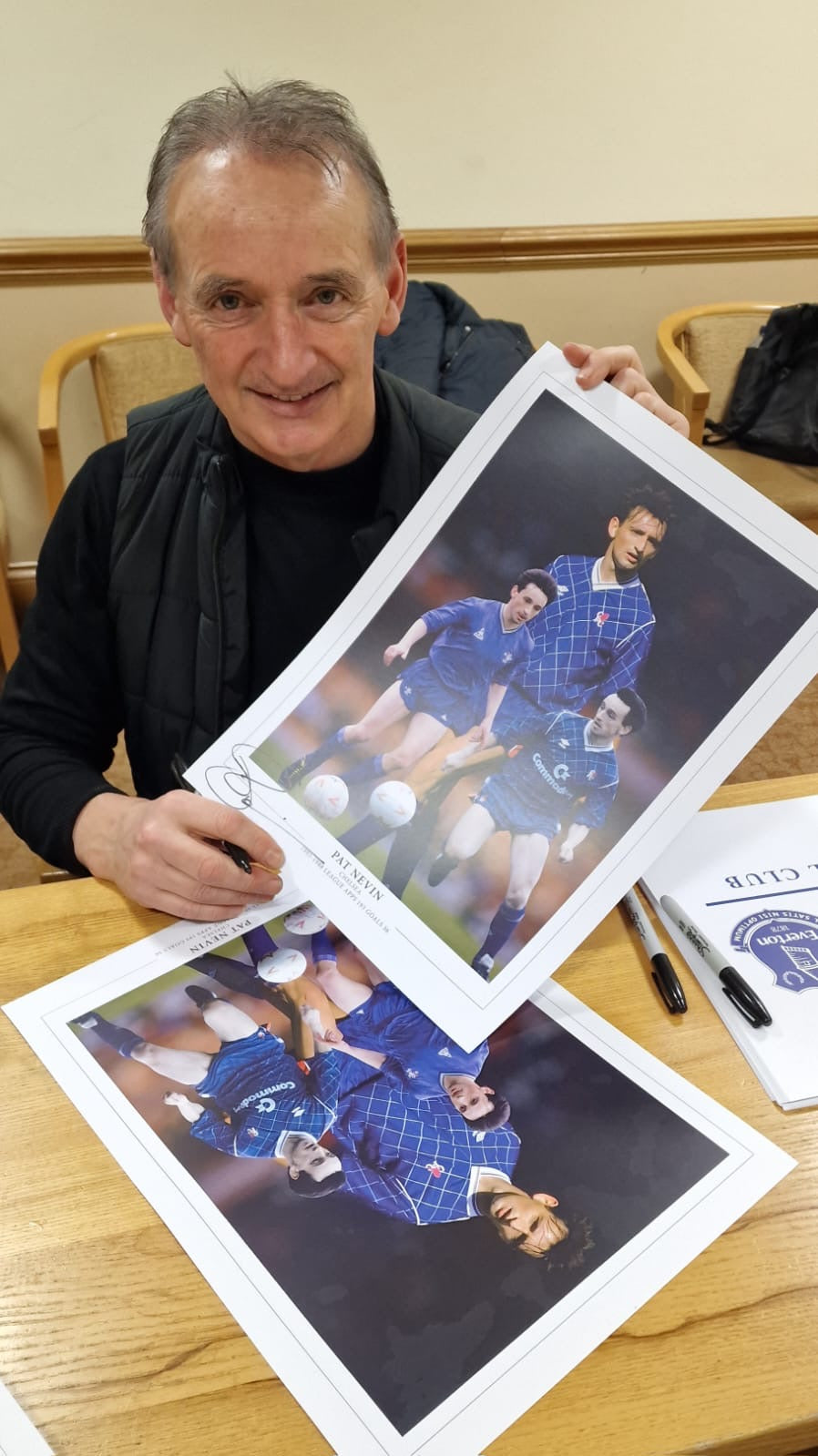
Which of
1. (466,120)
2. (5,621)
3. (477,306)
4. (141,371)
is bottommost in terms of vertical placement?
(5,621)

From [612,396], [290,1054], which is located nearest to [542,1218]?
[290,1054]

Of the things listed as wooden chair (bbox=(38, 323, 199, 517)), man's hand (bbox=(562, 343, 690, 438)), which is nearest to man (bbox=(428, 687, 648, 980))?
man's hand (bbox=(562, 343, 690, 438))

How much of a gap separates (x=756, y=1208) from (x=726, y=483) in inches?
17.6

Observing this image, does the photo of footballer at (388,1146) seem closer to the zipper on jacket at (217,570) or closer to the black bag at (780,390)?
the zipper on jacket at (217,570)

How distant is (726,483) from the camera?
724 millimetres

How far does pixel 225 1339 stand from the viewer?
0.52 metres

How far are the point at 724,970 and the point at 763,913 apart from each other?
0.08 metres

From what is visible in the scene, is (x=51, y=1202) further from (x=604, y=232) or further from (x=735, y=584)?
(x=604, y=232)

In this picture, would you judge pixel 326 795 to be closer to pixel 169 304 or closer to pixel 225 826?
pixel 225 826

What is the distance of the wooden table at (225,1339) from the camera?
0.49 meters

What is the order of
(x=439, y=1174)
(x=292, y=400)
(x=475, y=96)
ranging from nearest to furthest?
1. (x=439, y=1174)
2. (x=292, y=400)
3. (x=475, y=96)

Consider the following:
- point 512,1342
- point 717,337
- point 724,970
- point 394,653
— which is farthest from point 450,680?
point 717,337

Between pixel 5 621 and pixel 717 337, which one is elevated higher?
pixel 717 337

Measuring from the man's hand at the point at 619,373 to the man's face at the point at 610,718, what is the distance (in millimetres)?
208
